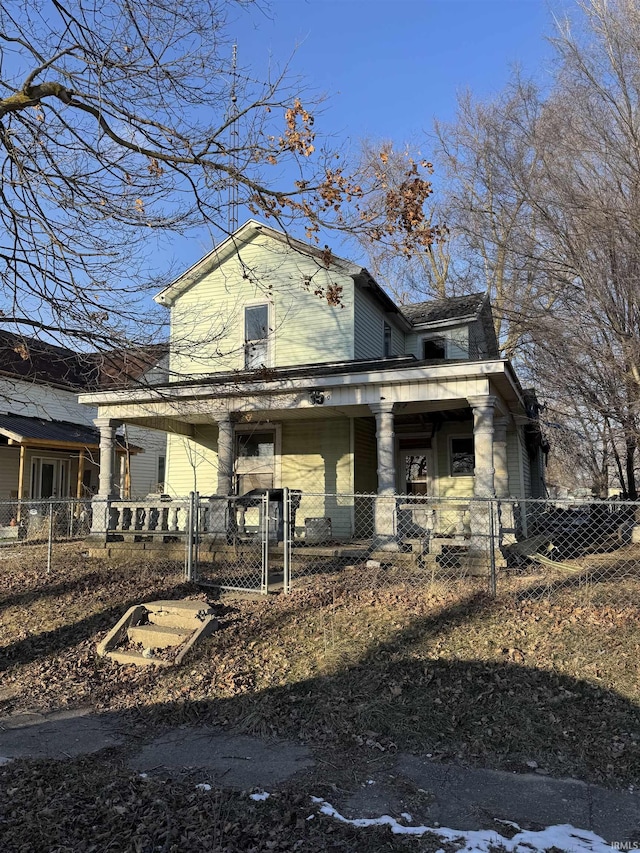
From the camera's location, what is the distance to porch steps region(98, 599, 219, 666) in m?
6.20

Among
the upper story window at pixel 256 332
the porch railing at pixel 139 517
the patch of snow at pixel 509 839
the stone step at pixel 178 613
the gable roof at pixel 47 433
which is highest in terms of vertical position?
the upper story window at pixel 256 332

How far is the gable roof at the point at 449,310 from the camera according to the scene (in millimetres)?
16663

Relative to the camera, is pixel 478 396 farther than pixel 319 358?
No

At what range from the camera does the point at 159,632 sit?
6562 millimetres

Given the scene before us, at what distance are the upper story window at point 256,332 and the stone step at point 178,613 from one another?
862cm

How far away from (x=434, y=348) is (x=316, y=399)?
7077mm

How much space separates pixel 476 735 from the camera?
4410mm

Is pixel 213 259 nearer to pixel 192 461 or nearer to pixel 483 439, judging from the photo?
pixel 192 461

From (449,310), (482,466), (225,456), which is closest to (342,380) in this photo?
(482,466)

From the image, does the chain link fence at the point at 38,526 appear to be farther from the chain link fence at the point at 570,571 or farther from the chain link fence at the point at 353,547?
the chain link fence at the point at 570,571

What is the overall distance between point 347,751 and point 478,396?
7578mm

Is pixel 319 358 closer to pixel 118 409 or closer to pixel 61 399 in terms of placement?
pixel 118 409

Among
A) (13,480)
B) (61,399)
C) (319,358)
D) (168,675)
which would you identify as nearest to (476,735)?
(168,675)

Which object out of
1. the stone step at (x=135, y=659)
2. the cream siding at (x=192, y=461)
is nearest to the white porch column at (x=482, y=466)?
the stone step at (x=135, y=659)
